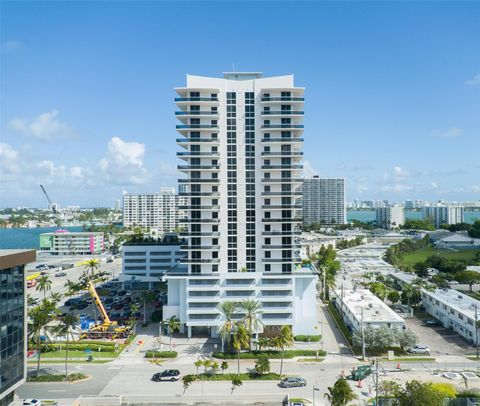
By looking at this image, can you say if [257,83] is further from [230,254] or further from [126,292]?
[126,292]

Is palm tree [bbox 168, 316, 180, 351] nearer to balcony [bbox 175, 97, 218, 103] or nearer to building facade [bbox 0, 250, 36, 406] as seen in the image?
building facade [bbox 0, 250, 36, 406]

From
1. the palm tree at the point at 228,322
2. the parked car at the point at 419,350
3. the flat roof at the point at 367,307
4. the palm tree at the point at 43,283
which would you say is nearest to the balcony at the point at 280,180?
the palm tree at the point at 228,322

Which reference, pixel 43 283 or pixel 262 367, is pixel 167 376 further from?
pixel 43 283

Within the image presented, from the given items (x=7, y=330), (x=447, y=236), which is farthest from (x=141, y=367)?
(x=447, y=236)

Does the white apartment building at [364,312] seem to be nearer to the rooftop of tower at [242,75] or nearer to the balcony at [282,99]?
the balcony at [282,99]

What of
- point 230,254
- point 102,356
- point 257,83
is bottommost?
point 102,356
